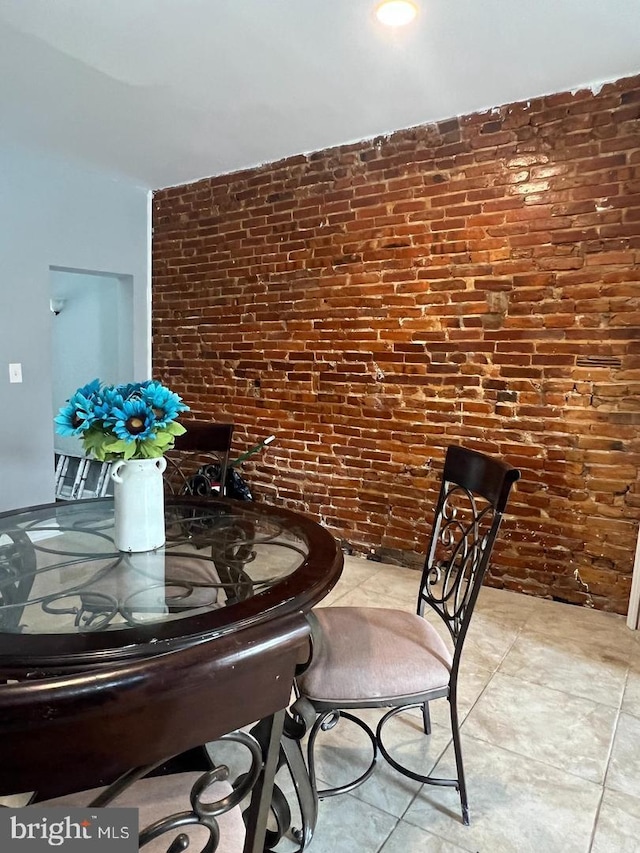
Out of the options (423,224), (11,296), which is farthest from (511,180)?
(11,296)

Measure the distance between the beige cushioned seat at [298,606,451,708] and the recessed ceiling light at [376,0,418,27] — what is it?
2182 millimetres

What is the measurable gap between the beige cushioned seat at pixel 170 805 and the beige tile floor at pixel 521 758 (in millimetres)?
597

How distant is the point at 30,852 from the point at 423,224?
3.11 m

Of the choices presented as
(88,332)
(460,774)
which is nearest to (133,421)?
(460,774)

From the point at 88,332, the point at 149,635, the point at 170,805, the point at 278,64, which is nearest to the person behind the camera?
the point at 170,805

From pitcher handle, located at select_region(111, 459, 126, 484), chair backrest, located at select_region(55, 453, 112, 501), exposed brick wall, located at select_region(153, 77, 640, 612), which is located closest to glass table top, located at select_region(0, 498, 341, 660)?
pitcher handle, located at select_region(111, 459, 126, 484)

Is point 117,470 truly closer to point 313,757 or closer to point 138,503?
point 138,503

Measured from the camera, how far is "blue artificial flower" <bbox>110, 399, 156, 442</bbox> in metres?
1.45

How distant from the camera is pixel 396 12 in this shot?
2062 mm

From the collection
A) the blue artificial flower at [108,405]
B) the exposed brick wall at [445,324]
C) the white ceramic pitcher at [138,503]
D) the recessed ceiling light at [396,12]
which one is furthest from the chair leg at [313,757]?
the recessed ceiling light at [396,12]

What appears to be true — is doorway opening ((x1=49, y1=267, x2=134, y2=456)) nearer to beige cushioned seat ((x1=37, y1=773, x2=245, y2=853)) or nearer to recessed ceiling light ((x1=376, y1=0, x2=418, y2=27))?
recessed ceiling light ((x1=376, y1=0, x2=418, y2=27))

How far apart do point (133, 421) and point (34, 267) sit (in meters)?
2.76

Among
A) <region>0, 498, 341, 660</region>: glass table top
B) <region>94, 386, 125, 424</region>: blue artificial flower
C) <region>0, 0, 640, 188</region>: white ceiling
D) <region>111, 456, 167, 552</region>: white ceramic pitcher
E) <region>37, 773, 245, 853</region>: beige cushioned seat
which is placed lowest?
<region>37, 773, 245, 853</region>: beige cushioned seat

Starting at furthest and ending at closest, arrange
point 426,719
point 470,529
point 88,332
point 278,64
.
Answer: point 88,332 → point 278,64 → point 426,719 → point 470,529
